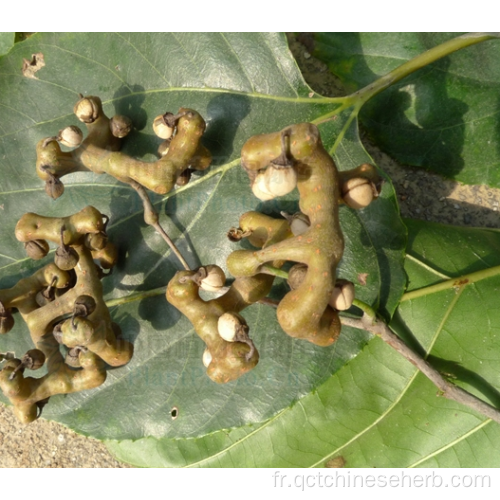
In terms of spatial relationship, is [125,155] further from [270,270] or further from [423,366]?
[423,366]

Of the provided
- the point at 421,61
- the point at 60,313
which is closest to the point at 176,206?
the point at 60,313

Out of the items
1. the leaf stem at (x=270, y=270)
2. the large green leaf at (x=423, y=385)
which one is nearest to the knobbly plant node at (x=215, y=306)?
the leaf stem at (x=270, y=270)

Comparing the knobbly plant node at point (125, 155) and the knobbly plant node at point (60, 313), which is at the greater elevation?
the knobbly plant node at point (125, 155)

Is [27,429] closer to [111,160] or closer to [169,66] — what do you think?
[111,160]

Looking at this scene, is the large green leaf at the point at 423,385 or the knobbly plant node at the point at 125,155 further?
the large green leaf at the point at 423,385

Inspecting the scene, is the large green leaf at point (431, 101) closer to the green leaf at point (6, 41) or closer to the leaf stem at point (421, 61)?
the leaf stem at point (421, 61)
